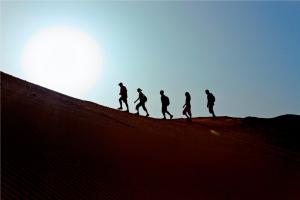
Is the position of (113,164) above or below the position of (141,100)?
below

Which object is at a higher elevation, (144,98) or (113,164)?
(144,98)

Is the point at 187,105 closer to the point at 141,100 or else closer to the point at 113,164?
the point at 141,100

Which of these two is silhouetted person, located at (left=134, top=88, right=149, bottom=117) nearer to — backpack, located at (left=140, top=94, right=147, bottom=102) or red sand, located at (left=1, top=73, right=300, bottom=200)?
backpack, located at (left=140, top=94, right=147, bottom=102)

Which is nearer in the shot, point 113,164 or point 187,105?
point 113,164

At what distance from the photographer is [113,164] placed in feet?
31.2

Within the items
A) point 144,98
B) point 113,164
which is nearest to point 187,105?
point 144,98

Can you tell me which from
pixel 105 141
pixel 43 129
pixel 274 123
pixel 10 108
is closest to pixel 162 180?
pixel 105 141

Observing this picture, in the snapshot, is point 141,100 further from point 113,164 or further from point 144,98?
point 113,164

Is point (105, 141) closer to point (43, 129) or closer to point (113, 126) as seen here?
point (43, 129)

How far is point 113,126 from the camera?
14016 millimetres

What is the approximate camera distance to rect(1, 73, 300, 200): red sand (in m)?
7.84

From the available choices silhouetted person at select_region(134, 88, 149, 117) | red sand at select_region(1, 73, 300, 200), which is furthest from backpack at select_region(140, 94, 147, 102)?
red sand at select_region(1, 73, 300, 200)

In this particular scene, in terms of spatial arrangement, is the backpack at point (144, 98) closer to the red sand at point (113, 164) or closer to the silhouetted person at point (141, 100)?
the silhouetted person at point (141, 100)

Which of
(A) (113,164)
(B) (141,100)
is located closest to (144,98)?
(B) (141,100)
